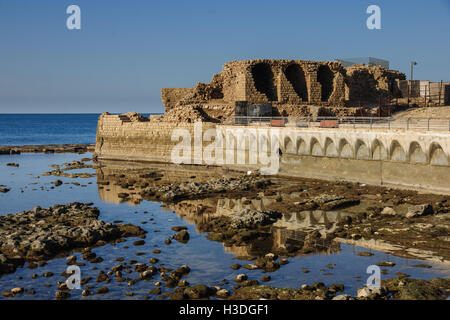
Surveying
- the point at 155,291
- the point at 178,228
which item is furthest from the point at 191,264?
the point at 178,228

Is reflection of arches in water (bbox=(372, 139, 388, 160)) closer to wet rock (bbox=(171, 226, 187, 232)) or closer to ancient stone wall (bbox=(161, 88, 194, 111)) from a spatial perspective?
wet rock (bbox=(171, 226, 187, 232))

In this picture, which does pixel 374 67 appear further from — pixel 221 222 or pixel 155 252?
pixel 155 252

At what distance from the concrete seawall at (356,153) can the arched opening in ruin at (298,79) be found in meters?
16.2

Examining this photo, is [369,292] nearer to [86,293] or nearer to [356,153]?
[86,293]

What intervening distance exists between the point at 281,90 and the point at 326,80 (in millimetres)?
6707

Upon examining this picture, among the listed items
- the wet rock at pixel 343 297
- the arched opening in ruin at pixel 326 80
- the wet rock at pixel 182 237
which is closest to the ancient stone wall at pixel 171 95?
the arched opening in ruin at pixel 326 80

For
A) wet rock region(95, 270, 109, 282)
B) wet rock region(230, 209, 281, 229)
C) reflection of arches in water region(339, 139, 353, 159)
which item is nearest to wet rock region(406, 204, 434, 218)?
wet rock region(230, 209, 281, 229)

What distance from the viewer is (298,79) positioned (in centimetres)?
5384

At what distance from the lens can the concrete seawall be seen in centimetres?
2430

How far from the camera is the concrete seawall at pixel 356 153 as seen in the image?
24.3 m

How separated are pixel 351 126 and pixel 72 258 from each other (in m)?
19.1

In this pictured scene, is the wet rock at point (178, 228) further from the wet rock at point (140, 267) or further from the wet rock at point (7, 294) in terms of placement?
the wet rock at point (7, 294)

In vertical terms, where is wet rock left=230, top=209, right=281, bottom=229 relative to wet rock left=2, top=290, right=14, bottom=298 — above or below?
above
